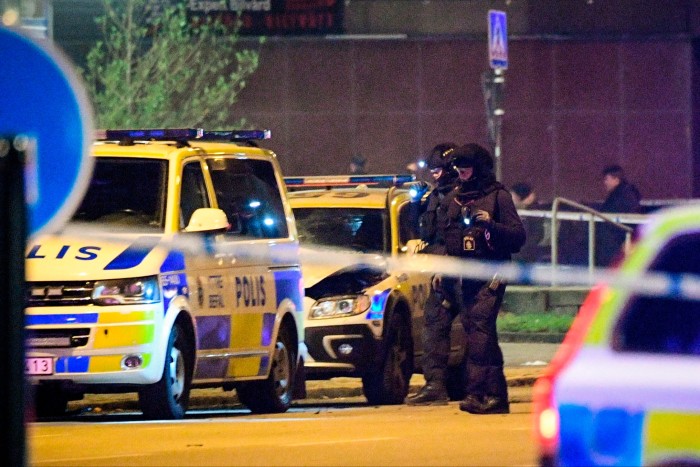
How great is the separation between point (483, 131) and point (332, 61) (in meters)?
2.58

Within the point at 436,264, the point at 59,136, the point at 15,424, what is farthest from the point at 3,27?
the point at 436,264

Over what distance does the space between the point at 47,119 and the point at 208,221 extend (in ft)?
16.4

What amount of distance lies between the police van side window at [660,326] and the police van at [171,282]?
5.09 meters

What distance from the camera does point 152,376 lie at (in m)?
10.4

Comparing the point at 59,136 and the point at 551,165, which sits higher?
the point at 59,136

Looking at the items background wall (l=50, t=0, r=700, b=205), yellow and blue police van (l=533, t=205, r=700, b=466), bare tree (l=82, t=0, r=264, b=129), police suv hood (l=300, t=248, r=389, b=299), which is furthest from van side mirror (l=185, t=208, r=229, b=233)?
background wall (l=50, t=0, r=700, b=205)

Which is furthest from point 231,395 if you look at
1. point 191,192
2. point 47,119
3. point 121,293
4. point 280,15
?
point 280,15

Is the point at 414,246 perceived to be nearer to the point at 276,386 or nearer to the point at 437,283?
the point at 437,283

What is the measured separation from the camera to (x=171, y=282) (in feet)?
34.7

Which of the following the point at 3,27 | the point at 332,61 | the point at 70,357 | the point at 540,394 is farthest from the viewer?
the point at 332,61

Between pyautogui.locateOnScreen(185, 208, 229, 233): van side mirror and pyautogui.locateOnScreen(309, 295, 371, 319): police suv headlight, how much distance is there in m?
2.34

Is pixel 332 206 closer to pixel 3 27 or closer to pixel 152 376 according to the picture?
pixel 152 376

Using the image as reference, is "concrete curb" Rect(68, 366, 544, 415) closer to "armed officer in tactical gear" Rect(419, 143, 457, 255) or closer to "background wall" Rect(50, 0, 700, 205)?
"armed officer in tactical gear" Rect(419, 143, 457, 255)

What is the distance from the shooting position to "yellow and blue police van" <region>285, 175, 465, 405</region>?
1299 centimetres
